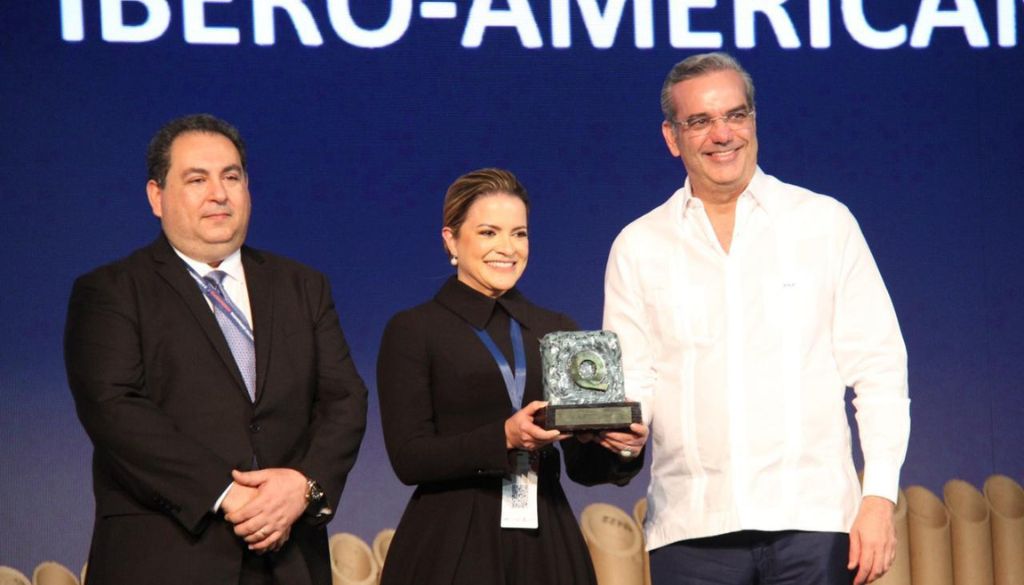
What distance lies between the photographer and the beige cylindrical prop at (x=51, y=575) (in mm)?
4914

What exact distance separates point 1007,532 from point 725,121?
296cm

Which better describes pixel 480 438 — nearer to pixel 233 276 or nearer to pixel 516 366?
pixel 516 366

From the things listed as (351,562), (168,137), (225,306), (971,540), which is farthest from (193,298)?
(971,540)

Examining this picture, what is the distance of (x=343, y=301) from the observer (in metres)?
5.19

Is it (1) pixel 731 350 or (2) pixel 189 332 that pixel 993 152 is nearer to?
(1) pixel 731 350

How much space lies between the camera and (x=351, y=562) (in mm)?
5020

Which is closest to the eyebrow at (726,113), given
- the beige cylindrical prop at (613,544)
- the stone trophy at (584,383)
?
the stone trophy at (584,383)

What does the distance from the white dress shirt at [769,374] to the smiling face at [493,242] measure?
1.07 ft

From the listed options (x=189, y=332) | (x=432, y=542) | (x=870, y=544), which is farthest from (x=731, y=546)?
(x=189, y=332)

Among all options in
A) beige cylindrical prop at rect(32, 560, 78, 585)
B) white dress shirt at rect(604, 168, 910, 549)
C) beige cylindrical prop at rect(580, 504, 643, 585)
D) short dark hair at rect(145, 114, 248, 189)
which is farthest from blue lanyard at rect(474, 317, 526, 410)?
beige cylindrical prop at rect(32, 560, 78, 585)

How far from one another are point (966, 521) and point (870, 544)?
2.71 metres

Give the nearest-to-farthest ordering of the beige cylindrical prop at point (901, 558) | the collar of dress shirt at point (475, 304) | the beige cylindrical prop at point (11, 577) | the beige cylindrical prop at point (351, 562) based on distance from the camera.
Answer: the collar of dress shirt at point (475, 304), the beige cylindrical prop at point (11, 577), the beige cylindrical prop at point (351, 562), the beige cylindrical prop at point (901, 558)

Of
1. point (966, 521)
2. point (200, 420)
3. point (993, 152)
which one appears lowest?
point (966, 521)

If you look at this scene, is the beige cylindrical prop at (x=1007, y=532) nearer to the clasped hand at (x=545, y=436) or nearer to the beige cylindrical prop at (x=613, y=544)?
the beige cylindrical prop at (x=613, y=544)
